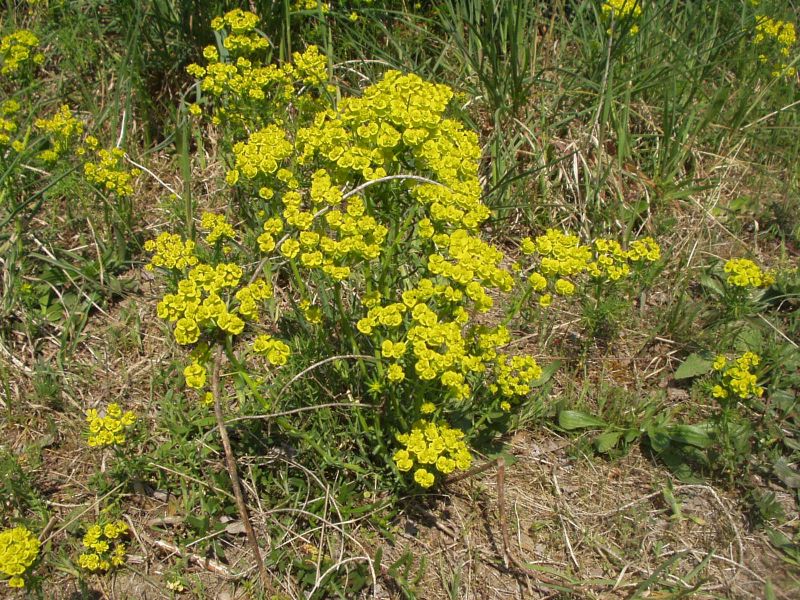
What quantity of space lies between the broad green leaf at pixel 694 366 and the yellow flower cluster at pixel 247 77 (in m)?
2.11

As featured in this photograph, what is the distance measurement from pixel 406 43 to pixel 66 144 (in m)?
1.99

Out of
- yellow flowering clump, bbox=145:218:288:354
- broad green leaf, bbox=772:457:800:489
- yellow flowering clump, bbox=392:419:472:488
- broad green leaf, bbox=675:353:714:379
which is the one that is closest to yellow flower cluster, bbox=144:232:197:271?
yellow flowering clump, bbox=145:218:288:354

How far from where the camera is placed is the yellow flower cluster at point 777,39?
13.4 feet

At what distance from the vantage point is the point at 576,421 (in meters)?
3.02

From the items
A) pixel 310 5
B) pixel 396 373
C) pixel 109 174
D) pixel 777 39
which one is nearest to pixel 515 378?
pixel 396 373

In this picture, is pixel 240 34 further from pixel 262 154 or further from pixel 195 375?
pixel 195 375

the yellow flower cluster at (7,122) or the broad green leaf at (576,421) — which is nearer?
the broad green leaf at (576,421)

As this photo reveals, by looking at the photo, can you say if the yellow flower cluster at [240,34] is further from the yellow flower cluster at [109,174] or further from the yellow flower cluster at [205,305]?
the yellow flower cluster at [205,305]

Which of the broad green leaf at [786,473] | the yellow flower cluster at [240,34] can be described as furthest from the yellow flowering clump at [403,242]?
the broad green leaf at [786,473]

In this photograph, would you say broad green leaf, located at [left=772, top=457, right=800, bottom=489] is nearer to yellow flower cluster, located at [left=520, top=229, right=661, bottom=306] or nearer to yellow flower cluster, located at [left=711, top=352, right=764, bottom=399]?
yellow flower cluster, located at [left=711, top=352, right=764, bottom=399]

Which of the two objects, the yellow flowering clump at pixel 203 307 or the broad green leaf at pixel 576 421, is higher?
the yellow flowering clump at pixel 203 307

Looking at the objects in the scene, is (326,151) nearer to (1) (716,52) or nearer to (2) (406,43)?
(2) (406,43)

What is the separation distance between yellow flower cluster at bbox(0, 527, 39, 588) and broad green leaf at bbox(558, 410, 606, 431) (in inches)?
78.3

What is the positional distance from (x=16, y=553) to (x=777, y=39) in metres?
4.47
